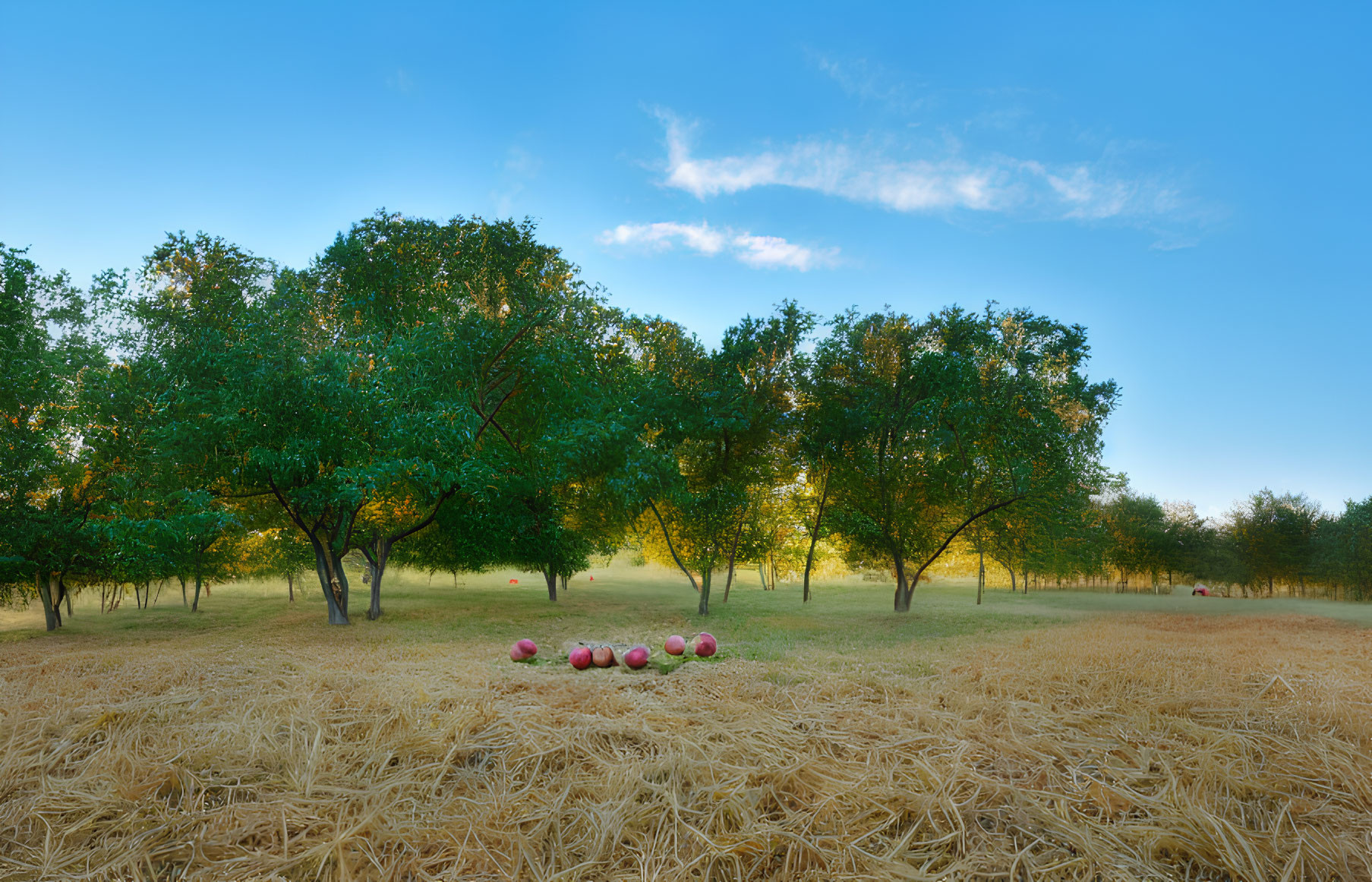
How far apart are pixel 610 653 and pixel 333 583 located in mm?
10698

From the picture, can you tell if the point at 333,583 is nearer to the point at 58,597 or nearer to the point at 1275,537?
the point at 58,597

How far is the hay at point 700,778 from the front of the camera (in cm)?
288

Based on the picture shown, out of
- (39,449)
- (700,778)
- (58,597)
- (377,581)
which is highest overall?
(39,449)

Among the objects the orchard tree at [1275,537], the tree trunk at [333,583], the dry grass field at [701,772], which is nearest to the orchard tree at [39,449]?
the tree trunk at [333,583]

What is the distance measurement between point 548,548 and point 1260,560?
44.2 metres

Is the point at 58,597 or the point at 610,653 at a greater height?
the point at 610,653

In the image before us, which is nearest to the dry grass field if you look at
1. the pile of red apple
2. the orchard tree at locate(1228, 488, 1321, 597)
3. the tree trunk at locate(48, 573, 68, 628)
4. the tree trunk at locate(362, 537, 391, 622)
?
the pile of red apple

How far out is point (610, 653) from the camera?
7.37 m

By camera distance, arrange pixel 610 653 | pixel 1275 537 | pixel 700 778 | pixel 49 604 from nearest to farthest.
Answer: pixel 700 778
pixel 610 653
pixel 49 604
pixel 1275 537

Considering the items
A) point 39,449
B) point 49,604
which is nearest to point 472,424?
point 39,449

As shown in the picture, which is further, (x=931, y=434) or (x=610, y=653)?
(x=931, y=434)

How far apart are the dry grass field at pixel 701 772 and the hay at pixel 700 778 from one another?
18 millimetres

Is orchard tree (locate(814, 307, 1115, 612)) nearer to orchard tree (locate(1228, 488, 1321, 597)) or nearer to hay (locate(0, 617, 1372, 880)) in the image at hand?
hay (locate(0, 617, 1372, 880))

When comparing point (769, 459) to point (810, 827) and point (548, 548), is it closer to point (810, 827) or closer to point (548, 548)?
point (548, 548)
